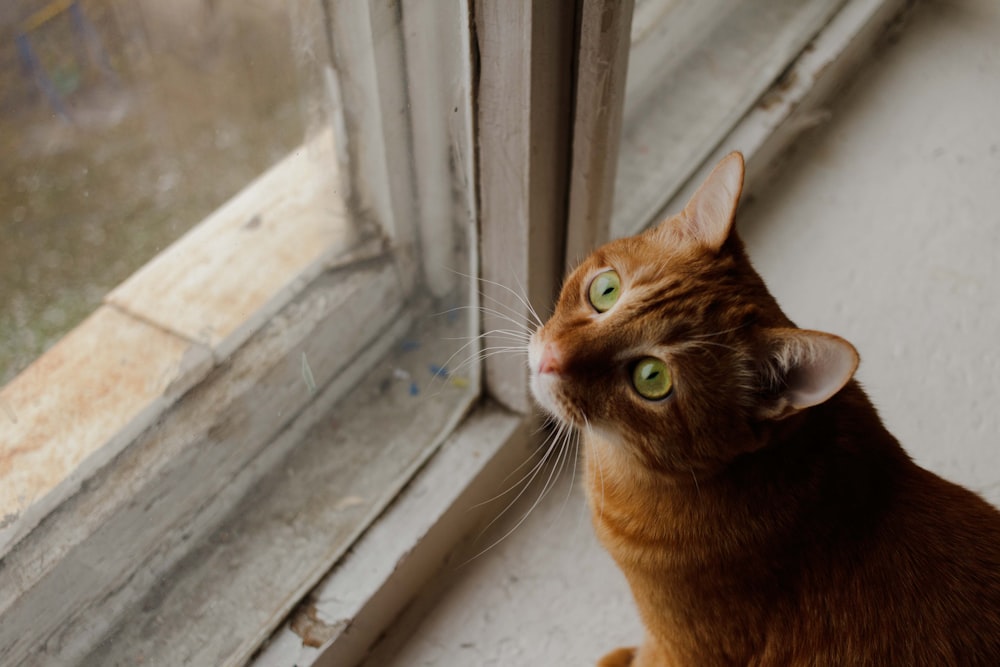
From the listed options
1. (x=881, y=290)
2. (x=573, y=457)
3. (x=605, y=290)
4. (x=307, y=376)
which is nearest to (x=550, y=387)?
(x=605, y=290)

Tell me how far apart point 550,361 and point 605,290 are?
10cm

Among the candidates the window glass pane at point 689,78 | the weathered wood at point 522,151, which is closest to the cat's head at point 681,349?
the weathered wood at point 522,151

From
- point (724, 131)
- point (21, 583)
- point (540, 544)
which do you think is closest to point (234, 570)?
point (21, 583)

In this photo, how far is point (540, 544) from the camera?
1147mm

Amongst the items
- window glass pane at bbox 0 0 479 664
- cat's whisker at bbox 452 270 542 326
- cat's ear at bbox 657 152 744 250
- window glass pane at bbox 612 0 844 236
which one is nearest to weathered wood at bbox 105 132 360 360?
window glass pane at bbox 0 0 479 664

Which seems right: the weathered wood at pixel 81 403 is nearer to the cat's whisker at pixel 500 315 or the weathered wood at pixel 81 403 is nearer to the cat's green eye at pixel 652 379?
the cat's whisker at pixel 500 315

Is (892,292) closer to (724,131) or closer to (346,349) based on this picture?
(724,131)

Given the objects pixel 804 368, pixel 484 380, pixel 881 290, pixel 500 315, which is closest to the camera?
pixel 804 368

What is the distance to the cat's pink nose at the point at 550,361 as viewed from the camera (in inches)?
29.9

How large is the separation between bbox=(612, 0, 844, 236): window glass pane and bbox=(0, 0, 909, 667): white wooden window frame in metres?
0.29

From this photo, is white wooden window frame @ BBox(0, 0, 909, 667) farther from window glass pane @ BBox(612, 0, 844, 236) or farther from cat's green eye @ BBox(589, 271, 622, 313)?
window glass pane @ BBox(612, 0, 844, 236)

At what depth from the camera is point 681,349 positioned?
719mm

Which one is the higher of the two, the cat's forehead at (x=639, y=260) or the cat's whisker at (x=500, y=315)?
the cat's forehead at (x=639, y=260)

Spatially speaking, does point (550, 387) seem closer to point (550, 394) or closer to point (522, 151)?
point (550, 394)
